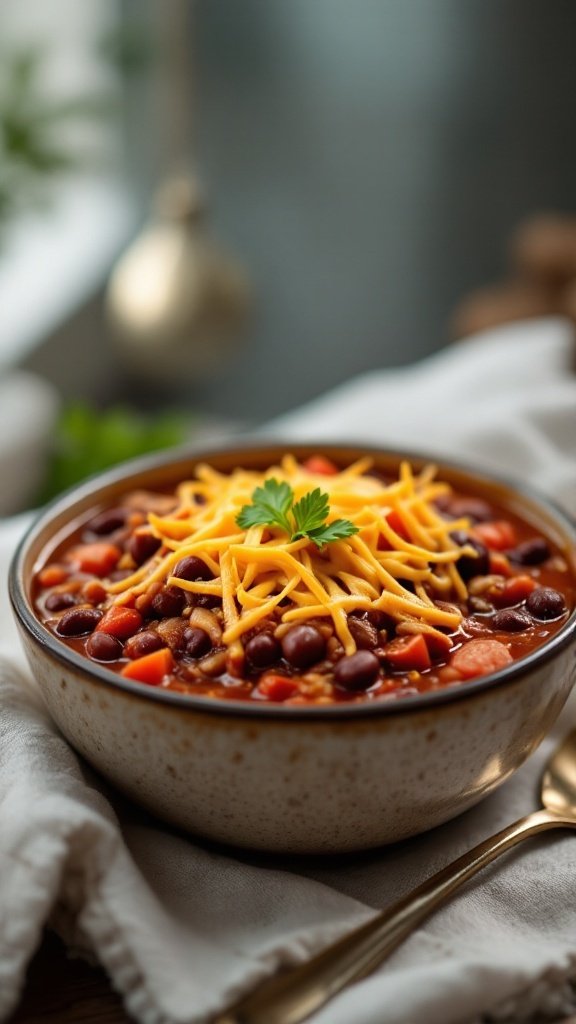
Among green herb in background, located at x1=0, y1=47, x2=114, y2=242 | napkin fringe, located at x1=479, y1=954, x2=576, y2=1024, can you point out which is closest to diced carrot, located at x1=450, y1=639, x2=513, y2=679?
napkin fringe, located at x1=479, y1=954, x2=576, y2=1024

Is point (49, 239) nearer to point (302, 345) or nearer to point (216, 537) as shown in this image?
point (302, 345)

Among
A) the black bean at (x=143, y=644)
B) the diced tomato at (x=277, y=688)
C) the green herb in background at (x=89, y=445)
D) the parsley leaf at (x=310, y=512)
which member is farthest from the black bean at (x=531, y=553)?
the green herb in background at (x=89, y=445)

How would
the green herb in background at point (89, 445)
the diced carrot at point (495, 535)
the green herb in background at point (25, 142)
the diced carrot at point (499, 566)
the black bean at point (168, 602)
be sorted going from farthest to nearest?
the green herb in background at point (25, 142)
the green herb in background at point (89, 445)
the diced carrot at point (495, 535)
the diced carrot at point (499, 566)
the black bean at point (168, 602)

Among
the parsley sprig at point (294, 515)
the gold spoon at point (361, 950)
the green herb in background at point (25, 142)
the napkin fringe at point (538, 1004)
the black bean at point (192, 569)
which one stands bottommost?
the napkin fringe at point (538, 1004)

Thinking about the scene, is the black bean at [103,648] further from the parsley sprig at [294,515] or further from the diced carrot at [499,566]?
the diced carrot at [499,566]

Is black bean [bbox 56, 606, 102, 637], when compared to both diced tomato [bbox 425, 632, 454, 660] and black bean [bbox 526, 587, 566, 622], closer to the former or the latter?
diced tomato [bbox 425, 632, 454, 660]

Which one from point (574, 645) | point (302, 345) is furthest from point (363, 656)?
point (302, 345)
